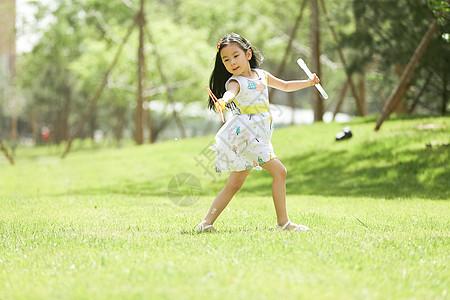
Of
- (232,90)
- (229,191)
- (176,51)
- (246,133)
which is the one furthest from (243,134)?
(176,51)

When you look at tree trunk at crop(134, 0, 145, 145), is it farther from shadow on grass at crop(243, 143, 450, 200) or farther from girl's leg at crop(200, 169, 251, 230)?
girl's leg at crop(200, 169, 251, 230)

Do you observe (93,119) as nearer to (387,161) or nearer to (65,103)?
(65,103)

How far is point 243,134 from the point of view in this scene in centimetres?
589

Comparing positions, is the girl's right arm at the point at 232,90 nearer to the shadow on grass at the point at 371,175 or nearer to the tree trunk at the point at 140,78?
the shadow on grass at the point at 371,175

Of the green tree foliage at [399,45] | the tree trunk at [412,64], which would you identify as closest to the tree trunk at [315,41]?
the green tree foliage at [399,45]

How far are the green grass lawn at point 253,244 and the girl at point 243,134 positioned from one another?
15.1 inches

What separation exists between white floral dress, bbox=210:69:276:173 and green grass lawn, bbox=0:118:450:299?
719 mm

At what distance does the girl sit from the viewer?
232 inches

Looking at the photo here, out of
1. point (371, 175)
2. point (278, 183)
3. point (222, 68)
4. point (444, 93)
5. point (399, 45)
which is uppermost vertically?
point (222, 68)

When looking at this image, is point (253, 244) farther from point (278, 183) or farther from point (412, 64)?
point (412, 64)

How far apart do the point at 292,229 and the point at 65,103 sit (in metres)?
45.3

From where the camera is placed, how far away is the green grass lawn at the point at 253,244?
12.4 feet

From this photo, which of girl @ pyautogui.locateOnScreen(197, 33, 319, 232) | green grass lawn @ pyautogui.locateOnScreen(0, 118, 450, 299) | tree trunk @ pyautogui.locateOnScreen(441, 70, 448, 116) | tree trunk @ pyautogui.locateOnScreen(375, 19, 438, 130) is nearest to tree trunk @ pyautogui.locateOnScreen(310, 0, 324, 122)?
tree trunk @ pyautogui.locateOnScreen(441, 70, 448, 116)

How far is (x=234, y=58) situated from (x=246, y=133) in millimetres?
804
